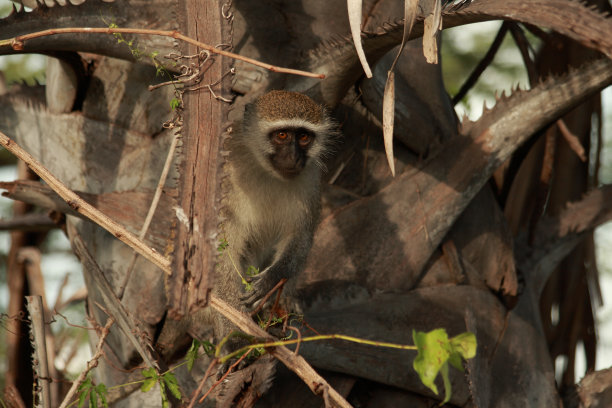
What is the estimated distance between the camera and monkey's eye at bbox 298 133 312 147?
3.34 m

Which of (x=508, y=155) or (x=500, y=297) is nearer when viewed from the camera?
(x=508, y=155)

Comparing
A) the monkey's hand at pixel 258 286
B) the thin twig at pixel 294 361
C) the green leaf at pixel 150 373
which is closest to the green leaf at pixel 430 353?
the thin twig at pixel 294 361

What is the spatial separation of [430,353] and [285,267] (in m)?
1.70

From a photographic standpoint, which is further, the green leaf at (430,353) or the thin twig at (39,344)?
the thin twig at (39,344)

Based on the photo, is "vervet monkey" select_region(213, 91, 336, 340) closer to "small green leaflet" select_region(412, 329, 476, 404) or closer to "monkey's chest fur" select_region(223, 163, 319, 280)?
"monkey's chest fur" select_region(223, 163, 319, 280)

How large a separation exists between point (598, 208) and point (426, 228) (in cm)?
102

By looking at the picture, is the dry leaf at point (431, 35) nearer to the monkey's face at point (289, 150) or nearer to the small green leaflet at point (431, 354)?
the small green leaflet at point (431, 354)

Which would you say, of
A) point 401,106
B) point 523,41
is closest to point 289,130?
point 401,106

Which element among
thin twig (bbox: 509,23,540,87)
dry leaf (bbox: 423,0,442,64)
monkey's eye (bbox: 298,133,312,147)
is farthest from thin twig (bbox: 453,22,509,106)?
dry leaf (bbox: 423,0,442,64)

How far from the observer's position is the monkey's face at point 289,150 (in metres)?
3.25

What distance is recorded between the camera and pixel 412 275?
9.53ft

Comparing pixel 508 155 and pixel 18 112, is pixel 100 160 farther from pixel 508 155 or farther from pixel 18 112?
pixel 508 155

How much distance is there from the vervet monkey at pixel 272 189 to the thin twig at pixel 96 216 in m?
1.44

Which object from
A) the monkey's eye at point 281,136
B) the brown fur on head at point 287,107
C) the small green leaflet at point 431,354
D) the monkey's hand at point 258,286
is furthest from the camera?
the monkey's eye at point 281,136
